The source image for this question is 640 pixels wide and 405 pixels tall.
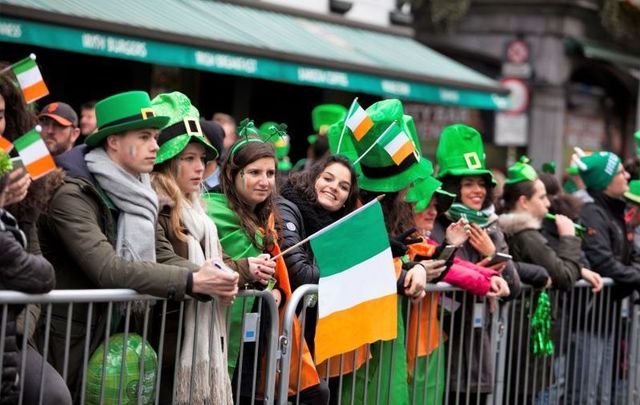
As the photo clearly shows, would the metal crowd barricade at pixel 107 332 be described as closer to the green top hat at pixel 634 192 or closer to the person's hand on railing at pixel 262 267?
the person's hand on railing at pixel 262 267

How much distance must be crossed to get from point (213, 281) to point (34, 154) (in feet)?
2.99

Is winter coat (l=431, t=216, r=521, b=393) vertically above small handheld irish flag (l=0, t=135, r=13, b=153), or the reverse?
small handheld irish flag (l=0, t=135, r=13, b=153)

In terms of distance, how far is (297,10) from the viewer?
1641 centimetres

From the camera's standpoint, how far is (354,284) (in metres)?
6.18

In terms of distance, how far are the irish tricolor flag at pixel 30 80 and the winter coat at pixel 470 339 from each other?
2.77 m

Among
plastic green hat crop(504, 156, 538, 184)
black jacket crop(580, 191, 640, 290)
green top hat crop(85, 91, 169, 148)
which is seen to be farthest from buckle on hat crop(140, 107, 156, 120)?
black jacket crop(580, 191, 640, 290)

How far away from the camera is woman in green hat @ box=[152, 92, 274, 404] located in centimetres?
556

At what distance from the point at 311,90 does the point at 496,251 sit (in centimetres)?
1057

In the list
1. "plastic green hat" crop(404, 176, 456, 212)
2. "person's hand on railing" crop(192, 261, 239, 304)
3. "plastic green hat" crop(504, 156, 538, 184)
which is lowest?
"person's hand on railing" crop(192, 261, 239, 304)

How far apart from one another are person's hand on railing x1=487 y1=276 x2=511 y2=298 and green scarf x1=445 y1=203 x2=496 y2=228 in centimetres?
42

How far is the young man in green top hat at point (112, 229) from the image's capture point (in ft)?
17.2

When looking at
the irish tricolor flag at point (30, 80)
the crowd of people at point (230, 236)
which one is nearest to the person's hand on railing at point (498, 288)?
the crowd of people at point (230, 236)

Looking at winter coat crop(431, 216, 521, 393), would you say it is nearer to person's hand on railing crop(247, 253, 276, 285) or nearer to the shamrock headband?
the shamrock headband

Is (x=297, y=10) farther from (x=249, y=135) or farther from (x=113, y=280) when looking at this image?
(x=113, y=280)
